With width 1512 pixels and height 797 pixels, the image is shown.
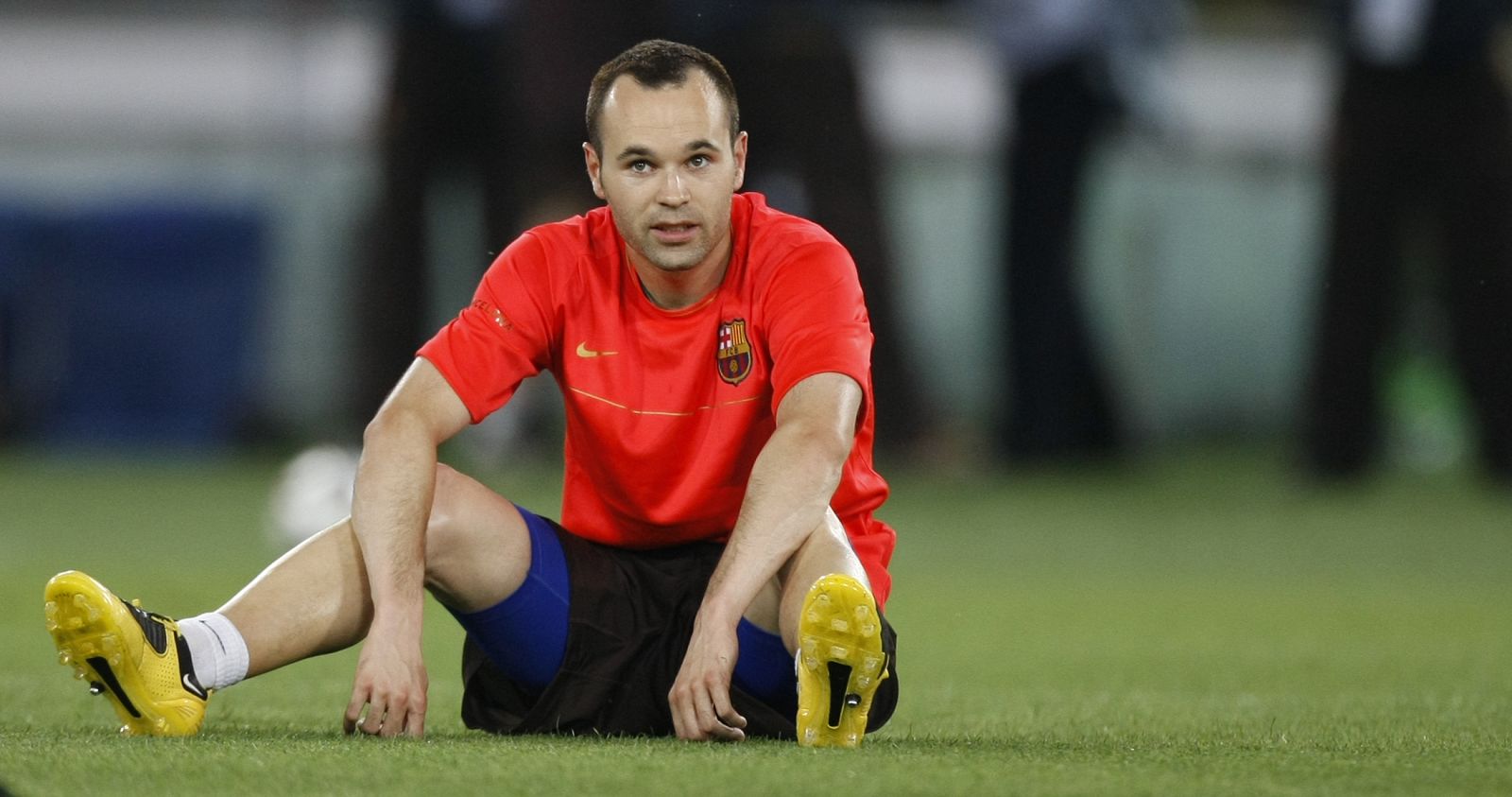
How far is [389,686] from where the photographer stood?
2865 millimetres

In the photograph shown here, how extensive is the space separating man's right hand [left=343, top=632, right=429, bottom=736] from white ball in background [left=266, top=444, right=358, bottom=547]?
447 cm

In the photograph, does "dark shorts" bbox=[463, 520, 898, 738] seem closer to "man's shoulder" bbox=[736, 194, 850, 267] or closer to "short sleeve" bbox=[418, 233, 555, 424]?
"short sleeve" bbox=[418, 233, 555, 424]

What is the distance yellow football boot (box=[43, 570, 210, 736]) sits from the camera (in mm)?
2770

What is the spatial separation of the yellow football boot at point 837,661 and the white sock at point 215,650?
776mm

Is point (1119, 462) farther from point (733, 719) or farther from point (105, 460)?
point (733, 719)

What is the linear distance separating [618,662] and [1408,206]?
6735mm

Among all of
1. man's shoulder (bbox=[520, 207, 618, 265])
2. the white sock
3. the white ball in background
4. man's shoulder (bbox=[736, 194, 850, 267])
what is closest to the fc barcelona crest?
man's shoulder (bbox=[736, 194, 850, 267])

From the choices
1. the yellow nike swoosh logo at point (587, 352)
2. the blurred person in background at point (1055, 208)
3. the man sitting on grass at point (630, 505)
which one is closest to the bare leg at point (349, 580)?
the man sitting on grass at point (630, 505)

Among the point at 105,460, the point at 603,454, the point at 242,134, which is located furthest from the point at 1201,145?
the point at 603,454

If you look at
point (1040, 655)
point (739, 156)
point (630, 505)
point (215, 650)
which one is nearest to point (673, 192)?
point (739, 156)

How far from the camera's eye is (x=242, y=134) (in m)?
11.3

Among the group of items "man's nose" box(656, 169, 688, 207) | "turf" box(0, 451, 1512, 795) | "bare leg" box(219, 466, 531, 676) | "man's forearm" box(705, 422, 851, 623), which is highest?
"man's nose" box(656, 169, 688, 207)

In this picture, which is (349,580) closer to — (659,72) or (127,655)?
(127,655)

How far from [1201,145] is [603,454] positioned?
884cm
